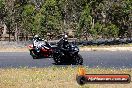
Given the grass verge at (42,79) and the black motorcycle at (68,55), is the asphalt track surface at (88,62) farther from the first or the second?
the grass verge at (42,79)

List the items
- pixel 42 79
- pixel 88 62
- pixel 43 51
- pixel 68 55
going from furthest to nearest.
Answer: pixel 43 51 → pixel 88 62 → pixel 68 55 → pixel 42 79

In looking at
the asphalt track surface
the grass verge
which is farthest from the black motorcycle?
the grass verge

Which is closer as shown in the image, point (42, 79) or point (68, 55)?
point (42, 79)

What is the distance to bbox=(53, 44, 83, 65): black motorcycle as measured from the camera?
74.9 ft

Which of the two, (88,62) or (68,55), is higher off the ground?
(68,55)

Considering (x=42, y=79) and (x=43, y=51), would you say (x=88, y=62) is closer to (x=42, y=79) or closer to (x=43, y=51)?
(x=43, y=51)

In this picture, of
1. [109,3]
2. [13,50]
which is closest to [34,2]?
[109,3]

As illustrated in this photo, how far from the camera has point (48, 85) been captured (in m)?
14.5

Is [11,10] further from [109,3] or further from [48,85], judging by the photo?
[48,85]

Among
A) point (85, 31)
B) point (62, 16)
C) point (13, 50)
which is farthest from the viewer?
point (62, 16)

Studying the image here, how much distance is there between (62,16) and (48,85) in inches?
1315

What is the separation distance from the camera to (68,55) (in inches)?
909

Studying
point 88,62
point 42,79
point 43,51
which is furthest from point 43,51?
point 42,79

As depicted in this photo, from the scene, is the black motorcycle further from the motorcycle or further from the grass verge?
the grass verge
